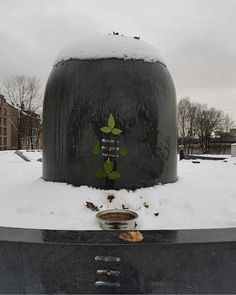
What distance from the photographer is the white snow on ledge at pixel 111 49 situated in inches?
199

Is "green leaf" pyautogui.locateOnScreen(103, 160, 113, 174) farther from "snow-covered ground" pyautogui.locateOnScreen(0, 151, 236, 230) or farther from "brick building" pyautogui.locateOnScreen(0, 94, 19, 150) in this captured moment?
"brick building" pyautogui.locateOnScreen(0, 94, 19, 150)

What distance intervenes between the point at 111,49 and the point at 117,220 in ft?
9.90

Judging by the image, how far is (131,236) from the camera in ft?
9.57

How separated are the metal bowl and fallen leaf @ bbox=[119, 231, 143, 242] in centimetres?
51

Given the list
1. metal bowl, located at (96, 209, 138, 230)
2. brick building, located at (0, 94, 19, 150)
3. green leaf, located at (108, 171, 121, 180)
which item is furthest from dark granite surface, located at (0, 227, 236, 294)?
Result: brick building, located at (0, 94, 19, 150)

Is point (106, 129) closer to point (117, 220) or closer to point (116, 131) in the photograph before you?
point (116, 131)

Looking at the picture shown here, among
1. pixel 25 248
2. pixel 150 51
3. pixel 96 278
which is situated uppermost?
pixel 150 51

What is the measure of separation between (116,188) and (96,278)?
211cm

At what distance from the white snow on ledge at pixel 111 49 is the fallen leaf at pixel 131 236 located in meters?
3.18

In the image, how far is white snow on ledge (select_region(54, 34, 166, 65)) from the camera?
505 centimetres

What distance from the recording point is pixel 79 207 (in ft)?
13.8

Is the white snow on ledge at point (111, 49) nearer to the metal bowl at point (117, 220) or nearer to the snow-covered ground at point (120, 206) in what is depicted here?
the snow-covered ground at point (120, 206)

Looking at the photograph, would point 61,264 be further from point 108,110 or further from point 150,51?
point 150,51

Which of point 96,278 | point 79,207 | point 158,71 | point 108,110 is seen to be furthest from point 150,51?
point 96,278
